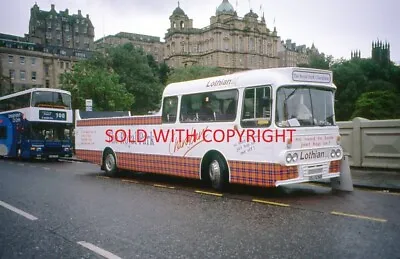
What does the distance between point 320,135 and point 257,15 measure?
15672 centimetres

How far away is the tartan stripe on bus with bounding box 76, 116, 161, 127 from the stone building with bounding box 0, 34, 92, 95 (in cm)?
7359

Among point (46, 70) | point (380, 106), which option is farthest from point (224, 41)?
point (380, 106)

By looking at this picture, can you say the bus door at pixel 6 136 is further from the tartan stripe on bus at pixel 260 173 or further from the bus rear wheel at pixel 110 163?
the tartan stripe on bus at pixel 260 173

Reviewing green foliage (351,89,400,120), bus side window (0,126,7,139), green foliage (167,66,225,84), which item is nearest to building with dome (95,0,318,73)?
green foliage (167,66,225,84)

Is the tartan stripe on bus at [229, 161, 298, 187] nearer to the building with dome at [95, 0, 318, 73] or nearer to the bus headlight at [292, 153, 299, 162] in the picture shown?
the bus headlight at [292, 153, 299, 162]

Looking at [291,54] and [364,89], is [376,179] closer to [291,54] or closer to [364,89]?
[364,89]

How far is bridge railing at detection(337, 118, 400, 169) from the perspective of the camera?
42.4 feet

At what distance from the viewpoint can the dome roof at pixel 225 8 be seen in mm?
153875

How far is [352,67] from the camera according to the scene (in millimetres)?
73250

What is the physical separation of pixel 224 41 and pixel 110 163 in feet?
456

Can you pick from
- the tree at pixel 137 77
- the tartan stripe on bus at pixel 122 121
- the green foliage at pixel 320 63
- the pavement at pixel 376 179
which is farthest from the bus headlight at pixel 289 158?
the green foliage at pixel 320 63

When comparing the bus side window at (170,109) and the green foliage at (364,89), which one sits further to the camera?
the green foliage at (364,89)

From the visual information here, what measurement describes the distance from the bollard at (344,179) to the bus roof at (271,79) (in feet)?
6.32

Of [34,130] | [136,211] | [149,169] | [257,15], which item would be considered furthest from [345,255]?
[257,15]
